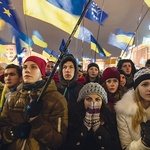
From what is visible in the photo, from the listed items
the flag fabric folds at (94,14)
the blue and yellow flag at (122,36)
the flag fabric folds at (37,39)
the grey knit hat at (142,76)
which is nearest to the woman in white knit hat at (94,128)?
the grey knit hat at (142,76)

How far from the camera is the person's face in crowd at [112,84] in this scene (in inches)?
141

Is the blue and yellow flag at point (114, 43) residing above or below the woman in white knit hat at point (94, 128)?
above

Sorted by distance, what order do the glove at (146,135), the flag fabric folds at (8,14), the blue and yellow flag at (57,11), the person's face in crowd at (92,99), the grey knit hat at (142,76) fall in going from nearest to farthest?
the glove at (146,135), the grey knit hat at (142,76), the person's face in crowd at (92,99), the blue and yellow flag at (57,11), the flag fabric folds at (8,14)

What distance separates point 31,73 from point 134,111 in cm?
137

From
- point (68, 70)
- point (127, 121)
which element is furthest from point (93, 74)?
point (127, 121)

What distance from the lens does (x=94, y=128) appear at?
2.55m

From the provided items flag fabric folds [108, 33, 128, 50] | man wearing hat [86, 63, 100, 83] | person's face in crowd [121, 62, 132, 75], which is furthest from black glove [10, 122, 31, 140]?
flag fabric folds [108, 33, 128, 50]

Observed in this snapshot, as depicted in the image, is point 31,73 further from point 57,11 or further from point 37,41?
point 37,41

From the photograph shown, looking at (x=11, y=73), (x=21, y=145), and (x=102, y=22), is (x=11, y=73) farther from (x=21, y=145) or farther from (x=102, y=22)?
(x=102, y=22)

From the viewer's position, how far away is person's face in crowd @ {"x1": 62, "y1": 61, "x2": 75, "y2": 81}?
3.74 metres

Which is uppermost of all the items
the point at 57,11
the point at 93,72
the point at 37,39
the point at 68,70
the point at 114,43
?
the point at 37,39

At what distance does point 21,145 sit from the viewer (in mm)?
2385

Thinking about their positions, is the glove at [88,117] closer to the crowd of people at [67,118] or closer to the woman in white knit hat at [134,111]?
the crowd of people at [67,118]

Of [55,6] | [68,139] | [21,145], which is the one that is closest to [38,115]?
[21,145]
